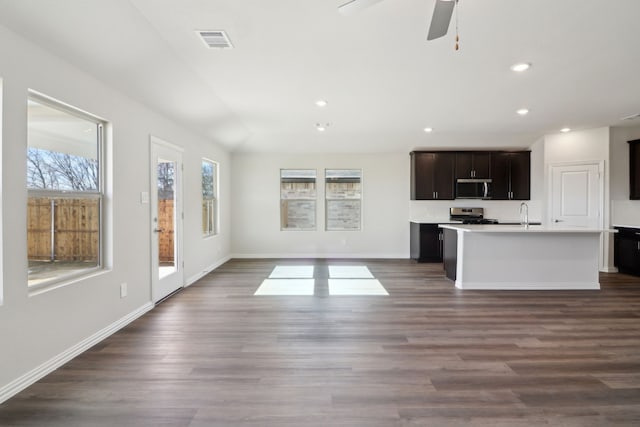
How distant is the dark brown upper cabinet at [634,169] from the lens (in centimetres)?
570

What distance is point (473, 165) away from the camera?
7.08 m

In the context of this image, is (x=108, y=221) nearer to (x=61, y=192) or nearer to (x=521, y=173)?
(x=61, y=192)

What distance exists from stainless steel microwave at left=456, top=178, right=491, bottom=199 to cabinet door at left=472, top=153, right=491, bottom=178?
0.42 ft

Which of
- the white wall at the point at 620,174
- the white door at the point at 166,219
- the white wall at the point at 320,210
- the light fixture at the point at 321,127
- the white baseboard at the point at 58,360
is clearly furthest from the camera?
the white wall at the point at 320,210

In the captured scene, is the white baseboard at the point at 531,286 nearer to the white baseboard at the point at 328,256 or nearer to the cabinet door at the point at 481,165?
the white baseboard at the point at 328,256

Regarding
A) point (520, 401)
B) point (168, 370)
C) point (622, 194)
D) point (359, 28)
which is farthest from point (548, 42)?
point (622, 194)

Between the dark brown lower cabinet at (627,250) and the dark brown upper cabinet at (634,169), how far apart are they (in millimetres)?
641

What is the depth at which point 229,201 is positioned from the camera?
293 inches

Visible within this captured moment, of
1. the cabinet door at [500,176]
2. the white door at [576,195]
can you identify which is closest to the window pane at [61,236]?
the cabinet door at [500,176]

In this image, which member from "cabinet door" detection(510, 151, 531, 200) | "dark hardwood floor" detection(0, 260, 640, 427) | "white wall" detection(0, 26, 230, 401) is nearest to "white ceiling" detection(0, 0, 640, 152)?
"white wall" detection(0, 26, 230, 401)

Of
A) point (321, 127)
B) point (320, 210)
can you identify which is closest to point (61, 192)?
point (321, 127)

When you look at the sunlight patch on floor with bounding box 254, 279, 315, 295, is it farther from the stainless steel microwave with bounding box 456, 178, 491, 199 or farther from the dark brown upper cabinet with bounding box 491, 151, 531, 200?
the dark brown upper cabinet with bounding box 491, 151, 531, 200

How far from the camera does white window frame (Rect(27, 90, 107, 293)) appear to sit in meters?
2.45

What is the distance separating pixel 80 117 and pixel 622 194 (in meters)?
8.02
